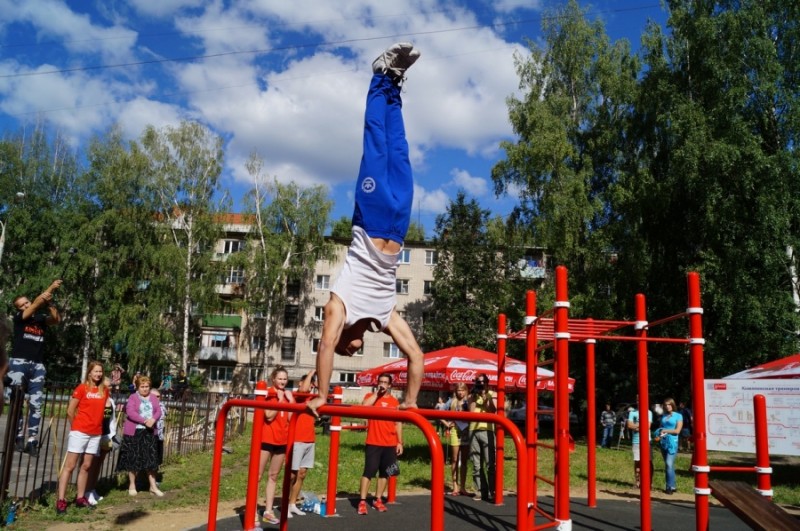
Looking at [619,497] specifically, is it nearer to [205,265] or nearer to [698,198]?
[698,198]

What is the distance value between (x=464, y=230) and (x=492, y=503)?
1016 inches

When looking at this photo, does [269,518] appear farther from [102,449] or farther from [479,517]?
[479,517]

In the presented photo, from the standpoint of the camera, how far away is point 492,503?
29.0 feet

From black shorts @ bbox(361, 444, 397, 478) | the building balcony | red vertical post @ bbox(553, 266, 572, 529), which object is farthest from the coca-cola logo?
the building balcony

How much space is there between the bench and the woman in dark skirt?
6645mm

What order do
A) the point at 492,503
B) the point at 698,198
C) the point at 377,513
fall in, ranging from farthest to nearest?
1. the point at 698,198
2. the point at 492,503
3. the point at 377,513

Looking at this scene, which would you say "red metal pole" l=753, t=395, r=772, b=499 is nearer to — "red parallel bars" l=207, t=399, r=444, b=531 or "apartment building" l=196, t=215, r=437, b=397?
"red parallel bars" l=207, t=399, r=444, b=531

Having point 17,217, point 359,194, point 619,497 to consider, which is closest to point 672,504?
point 619,497

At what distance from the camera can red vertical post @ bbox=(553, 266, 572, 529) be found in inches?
228

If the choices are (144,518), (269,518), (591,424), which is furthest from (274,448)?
(591,424)

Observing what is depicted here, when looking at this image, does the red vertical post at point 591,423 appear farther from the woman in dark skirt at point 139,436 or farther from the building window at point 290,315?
the building window at point 290,315

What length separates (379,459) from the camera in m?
7.81

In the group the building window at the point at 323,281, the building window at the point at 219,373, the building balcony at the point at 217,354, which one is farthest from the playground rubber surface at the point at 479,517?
the building window at the point at 219,373

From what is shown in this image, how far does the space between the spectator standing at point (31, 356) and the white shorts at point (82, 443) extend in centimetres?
40
